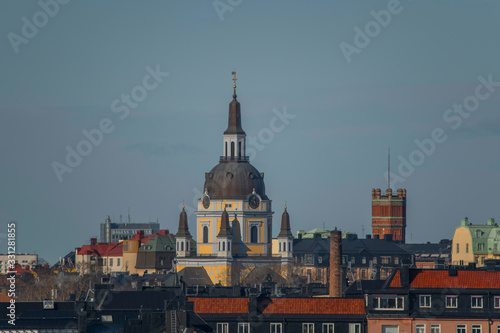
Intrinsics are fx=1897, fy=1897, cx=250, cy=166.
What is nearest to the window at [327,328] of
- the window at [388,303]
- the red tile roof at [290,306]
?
the red tile roof at [290,306]

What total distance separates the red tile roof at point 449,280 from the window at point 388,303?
138 cm

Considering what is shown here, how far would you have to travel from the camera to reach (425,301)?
386ft

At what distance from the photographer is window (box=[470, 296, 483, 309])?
117 m

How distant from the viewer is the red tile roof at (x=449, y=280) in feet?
389

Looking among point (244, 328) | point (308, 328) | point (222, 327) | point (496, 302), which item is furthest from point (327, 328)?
point (496, 302)

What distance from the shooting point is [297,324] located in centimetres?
11931

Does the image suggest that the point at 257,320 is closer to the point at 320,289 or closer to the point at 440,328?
the point at 440,328

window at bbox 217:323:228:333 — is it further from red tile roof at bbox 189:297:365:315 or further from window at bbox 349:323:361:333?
window at bbox 349:323:361:333

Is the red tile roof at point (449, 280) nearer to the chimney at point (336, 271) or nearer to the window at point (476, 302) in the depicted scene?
the window at point (476, 302)

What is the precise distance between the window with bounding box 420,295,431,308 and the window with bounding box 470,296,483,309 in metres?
2.59

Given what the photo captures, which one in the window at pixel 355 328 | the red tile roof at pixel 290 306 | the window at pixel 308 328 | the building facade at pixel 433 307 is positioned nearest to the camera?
the building facade at pixel 433 307

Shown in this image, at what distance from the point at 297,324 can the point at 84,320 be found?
64.3ft

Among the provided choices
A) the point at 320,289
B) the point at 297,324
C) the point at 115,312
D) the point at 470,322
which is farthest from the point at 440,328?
the point at 320,289

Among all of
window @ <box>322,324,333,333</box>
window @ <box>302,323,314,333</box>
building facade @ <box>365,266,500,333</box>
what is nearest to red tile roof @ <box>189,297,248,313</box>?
window @ <box>302,323,314,333</box>
